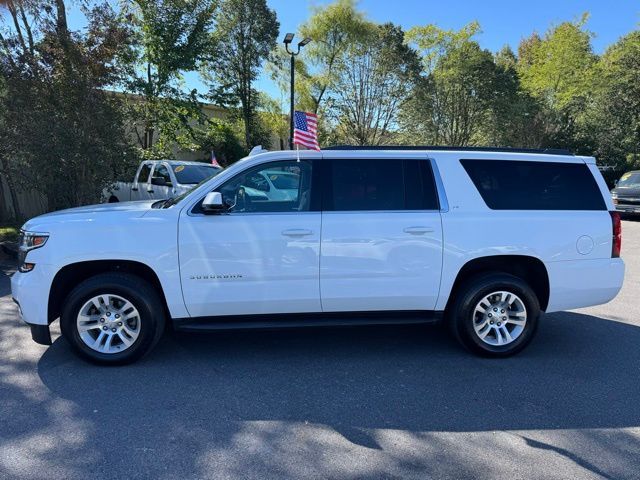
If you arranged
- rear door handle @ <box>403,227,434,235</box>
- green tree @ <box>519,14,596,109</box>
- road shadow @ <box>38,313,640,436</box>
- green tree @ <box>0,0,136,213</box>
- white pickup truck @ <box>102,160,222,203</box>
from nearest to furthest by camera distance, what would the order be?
1. road shadow @ <box>38,313,640,436</box>
2. rear door handle @ <box>403,227,434,235</box>
3. green tree @ <box>0,0,136,213</box>
4. white pickup truck @ <box>102,160,222,203</box>
5. green tree @ <box>519,14,596,109</box>

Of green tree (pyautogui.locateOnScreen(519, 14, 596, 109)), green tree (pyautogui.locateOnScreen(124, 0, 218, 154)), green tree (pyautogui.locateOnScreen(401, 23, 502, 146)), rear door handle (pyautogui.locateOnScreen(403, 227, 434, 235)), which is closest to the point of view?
rear door handle (pyautogui.locateOnScreen(403, 227, 434, 235))

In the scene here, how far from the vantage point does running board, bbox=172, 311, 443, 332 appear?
414cm

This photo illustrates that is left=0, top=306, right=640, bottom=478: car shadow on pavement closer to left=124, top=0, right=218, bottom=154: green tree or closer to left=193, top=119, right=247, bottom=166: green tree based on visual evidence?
left=124, top=0, right=218, bottom=154: green tree

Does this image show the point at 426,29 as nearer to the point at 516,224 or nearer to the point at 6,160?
the point at 6,160

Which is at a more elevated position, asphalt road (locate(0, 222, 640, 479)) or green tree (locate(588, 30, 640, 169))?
green tree (locate(588, 30, 640, 169))

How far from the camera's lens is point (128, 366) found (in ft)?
13.7

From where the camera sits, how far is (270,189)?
4.29 m

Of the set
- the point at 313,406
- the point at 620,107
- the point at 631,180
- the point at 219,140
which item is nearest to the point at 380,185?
the point at 313,406

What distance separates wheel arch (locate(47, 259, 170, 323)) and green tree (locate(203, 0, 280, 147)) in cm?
2117

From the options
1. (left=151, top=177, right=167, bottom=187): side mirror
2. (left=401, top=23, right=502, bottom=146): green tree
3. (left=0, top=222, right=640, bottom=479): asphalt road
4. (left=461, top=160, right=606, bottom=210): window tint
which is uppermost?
(left=401, top=23, right=502, bottom=146): green tree

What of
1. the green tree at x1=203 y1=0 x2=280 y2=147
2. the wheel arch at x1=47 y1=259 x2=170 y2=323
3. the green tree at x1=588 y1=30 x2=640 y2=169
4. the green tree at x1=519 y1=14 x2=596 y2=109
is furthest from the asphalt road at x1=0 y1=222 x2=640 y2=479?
the green tree at x1=519 y1=14 x2=596 y2=109

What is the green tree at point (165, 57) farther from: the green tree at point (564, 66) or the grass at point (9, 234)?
the green tree at point (564, 66)

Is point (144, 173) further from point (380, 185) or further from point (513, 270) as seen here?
point (513, 270)

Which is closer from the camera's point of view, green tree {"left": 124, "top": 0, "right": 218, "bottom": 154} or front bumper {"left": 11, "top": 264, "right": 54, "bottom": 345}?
front bumper {"left": 11, "top": 264, "right": 54, "bottom": 345}
